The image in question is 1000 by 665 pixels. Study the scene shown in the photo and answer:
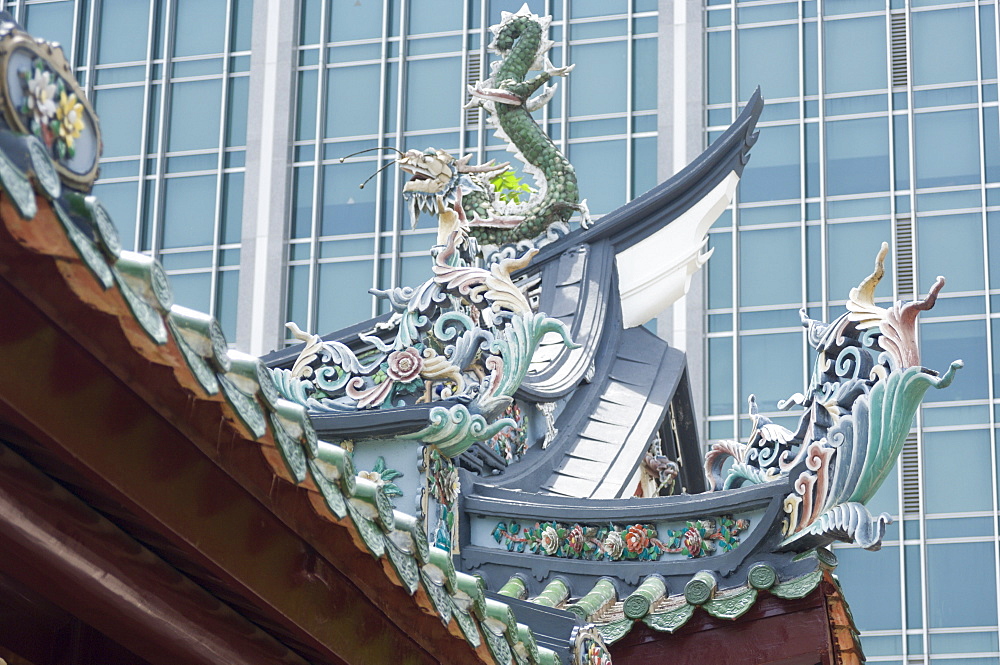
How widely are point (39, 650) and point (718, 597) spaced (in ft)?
12.8

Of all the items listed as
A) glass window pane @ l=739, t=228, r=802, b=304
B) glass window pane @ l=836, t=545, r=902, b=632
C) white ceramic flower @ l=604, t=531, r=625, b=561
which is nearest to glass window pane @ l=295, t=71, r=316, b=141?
glass window pane @ l=739, t=228, r=802, b=304

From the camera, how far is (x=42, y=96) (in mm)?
3035

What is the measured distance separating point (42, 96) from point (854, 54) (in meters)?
37.8

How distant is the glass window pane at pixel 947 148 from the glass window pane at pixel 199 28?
1615 centimetres

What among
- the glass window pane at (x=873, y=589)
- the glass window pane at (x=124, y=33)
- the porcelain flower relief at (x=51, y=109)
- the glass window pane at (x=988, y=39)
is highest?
the glass window pane at (x=124, y=33)

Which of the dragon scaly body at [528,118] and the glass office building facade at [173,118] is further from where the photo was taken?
the glass office building facade at [173,118]

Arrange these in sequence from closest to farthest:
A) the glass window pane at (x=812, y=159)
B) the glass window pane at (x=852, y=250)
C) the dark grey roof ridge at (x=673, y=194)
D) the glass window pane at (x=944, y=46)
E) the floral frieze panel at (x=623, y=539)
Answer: the floral frieze panel at (x=623, y=539) → the dark grey roof ridge at (x=673, y=194) → the glass window pane at (x=852, y=250) → the glass window pane at (x=812, y=159) → the glass window pane at (x=944, y=46)

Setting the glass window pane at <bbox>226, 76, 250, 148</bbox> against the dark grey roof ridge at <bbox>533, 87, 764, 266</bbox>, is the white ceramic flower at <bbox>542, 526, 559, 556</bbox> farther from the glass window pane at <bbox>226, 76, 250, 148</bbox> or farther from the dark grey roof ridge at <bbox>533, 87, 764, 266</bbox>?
the glass window pane at <bbox>226, 76, 250, 148</bbox>

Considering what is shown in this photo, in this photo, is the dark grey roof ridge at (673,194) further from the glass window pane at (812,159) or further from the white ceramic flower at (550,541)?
the glass window pane at (812,159)

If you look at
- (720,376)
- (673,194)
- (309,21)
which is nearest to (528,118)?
(673,194)

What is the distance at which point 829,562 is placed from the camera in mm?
7793

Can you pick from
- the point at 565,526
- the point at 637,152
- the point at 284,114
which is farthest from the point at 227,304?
the point at 565,526

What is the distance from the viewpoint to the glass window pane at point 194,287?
133ft

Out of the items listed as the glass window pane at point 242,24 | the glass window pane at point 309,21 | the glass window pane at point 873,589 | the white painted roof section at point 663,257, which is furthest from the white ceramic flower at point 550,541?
the glass window pane at point 242,24
